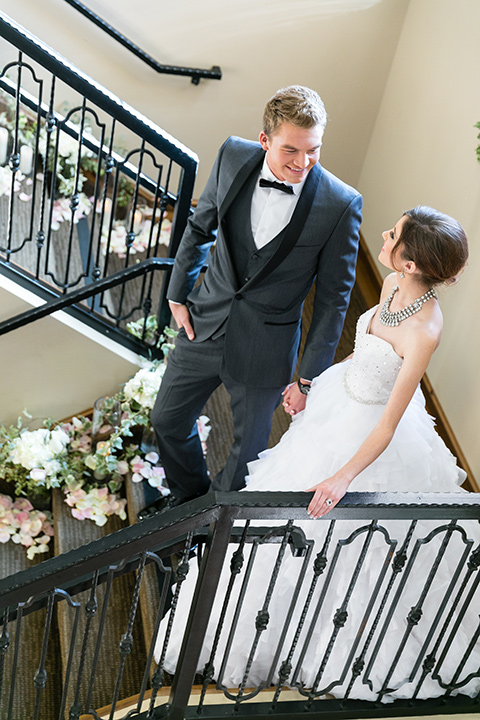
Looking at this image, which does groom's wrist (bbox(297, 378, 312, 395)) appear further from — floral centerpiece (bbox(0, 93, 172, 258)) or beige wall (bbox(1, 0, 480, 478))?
floral centerpiece (bbox(0, 93, 172, 258))

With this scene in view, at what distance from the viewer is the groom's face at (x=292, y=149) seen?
7.40 ft

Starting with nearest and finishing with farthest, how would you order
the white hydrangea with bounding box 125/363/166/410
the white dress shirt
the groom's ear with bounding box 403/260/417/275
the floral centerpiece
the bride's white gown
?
the groom's ear with bounding box 403/260/417/275
the bride's white gown
the white dress shirt
the white hydrangea with bounding box 125/363/166/410
the floral centerpiece

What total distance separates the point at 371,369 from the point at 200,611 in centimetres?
91

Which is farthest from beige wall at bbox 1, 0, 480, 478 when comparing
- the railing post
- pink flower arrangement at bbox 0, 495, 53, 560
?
pink flower arrangement at bbox 0, 495, 53, 560

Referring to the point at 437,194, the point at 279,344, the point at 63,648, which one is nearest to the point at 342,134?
the point at 437,194

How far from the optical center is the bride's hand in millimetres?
1889

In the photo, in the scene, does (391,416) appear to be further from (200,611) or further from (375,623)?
(200,611)

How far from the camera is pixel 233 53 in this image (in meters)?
4.49

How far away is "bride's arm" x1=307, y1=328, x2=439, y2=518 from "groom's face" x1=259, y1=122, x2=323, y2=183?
0.61m

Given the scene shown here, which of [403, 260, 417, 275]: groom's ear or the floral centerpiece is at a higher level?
[403, 260, 417, 275]: groom's ear

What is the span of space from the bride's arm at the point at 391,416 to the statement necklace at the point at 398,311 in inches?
3.1

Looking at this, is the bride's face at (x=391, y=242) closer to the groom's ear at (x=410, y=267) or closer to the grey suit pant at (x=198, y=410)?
the groom's ear at (x=410, y=267)

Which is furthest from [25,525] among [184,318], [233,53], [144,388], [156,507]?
[233,53]

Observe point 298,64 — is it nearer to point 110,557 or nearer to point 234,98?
point 234,98
